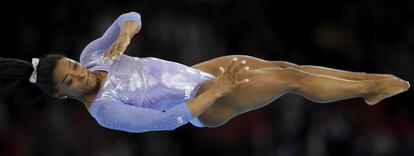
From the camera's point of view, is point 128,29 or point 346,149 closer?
point 128,29

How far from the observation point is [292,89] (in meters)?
3.66

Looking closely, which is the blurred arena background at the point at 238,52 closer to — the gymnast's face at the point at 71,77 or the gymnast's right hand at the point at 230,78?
the gymnast's face at the point at 71,77

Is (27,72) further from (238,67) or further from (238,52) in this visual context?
(238,52)

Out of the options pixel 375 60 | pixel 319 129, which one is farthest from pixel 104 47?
pixel 375 60

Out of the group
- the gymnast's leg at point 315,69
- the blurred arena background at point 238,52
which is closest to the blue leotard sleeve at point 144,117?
the gymnast's leg at point 315,69

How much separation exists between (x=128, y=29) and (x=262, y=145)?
1.97 m

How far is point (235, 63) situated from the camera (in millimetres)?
3248

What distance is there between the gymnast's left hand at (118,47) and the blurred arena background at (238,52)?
154 cm

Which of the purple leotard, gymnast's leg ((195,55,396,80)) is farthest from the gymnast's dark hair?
gymnast's leg ((195,55,396,80))

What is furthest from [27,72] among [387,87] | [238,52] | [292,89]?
[238,52]

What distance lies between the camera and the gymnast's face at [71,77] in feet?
11.0

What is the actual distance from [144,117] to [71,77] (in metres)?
0.41

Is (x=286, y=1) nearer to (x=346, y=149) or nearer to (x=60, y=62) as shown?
(x=346, y=149)

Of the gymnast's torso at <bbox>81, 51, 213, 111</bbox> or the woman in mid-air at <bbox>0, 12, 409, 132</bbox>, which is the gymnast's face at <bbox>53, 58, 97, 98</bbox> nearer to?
the woman in mid-air at <bbox>0, 12, 409, 132</bbox>
